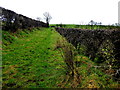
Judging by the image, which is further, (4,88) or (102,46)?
(102,46)

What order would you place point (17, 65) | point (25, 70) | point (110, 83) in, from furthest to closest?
point (17, 65) → point (25, 70) → point (110, 83)

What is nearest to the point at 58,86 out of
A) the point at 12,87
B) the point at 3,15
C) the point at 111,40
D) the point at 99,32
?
the point at 12,87

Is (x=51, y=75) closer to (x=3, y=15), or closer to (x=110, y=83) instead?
(x=110, y=83)

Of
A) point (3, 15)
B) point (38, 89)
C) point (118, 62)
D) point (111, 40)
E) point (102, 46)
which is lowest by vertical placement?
point (38, 89)

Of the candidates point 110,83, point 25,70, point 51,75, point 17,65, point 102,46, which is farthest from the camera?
point 102,46

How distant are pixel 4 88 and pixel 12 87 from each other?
23 centimetres

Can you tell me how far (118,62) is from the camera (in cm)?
374

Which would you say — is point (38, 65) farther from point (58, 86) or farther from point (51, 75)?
point (58, 86)

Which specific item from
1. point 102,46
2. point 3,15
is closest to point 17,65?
point 102,46

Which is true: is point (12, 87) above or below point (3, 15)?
below

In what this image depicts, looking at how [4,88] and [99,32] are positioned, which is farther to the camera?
[99,32]

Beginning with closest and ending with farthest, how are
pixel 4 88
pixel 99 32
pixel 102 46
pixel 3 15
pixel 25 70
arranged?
pixel 4 88, pixel 25 70, pixel 102 46, pixel 99 32, pixel 3 15

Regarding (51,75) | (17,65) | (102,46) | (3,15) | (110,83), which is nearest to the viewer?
(110,83)

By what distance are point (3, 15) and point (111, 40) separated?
36.1ft
